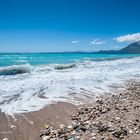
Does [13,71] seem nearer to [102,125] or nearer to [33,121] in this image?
[33,121]

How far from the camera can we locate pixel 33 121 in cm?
638

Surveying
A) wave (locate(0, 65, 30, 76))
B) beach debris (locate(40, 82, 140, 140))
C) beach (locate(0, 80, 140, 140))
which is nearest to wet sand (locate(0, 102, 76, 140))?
beach (locate(0, 80, 140, 140))

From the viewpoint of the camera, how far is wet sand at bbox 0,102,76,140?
17.9 feet

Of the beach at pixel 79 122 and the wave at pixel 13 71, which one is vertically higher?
the wave at pixel 13 71

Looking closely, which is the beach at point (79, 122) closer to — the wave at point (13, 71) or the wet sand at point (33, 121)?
the wet sand at point (33, 121)

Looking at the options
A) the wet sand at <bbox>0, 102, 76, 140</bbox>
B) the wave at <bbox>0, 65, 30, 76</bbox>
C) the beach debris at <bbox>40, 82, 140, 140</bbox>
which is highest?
the wave at <bbox>0, 65, 30, 76</bbox>

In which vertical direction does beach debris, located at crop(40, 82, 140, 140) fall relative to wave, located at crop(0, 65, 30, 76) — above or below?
below

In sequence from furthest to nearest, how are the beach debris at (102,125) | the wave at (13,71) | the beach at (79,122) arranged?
1. the wave at (13,71)
2. the beach at (79,122)
3. the beach debris at (102,125)

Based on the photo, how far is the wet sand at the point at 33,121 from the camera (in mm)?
5463

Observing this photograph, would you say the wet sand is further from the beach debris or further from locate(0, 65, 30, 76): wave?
locate(0, 65, 30, 76): wave

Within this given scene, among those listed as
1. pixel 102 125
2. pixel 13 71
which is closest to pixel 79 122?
pixel 102 125

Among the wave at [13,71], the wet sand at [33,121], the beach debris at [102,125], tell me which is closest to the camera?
the beach debris at [102,125]

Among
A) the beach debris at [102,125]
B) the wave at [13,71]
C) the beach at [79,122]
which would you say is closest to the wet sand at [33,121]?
the beach at [79,122]

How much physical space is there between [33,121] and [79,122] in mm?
1422
